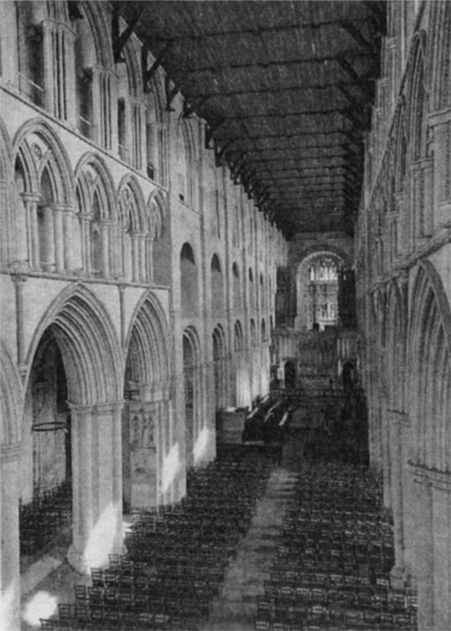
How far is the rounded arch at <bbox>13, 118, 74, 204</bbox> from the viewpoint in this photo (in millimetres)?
13953

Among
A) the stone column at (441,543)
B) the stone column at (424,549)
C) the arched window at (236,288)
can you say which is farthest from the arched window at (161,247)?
the arched window at (236,288)

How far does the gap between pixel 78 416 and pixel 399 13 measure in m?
12.8

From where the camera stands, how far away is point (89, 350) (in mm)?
17672

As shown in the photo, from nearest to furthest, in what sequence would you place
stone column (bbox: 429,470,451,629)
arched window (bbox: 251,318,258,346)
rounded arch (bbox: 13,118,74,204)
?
stone column (bbox: 429,470,451,629), rounded arch (bbox: 13,118,74,204), arched window (bbox: 251,318,258,346)

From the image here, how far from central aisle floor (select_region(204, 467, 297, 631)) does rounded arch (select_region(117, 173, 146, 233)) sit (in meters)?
10.1

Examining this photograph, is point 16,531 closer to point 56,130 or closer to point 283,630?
point 283,630

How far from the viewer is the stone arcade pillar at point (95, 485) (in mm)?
17281

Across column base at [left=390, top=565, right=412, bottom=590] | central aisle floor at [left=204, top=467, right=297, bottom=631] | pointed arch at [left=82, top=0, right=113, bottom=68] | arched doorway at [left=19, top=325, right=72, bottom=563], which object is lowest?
central aisle floor at [left=204, top=467, right=297, bottom=631]

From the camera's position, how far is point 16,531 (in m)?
12.9

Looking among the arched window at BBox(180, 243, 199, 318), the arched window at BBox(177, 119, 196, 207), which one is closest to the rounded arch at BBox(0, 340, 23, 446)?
the arched window at BBox(177, 119, 196, 207)

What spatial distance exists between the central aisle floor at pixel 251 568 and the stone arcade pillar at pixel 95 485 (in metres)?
3.54

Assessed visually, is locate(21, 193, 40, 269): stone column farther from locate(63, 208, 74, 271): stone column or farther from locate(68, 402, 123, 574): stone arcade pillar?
locate(68, 402, 123, 574): stone arcade pillar

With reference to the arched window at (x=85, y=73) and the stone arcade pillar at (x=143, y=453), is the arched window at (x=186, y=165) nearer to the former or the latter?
the arched window at (x=85, y=73)

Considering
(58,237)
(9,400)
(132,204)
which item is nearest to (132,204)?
(132,204)
